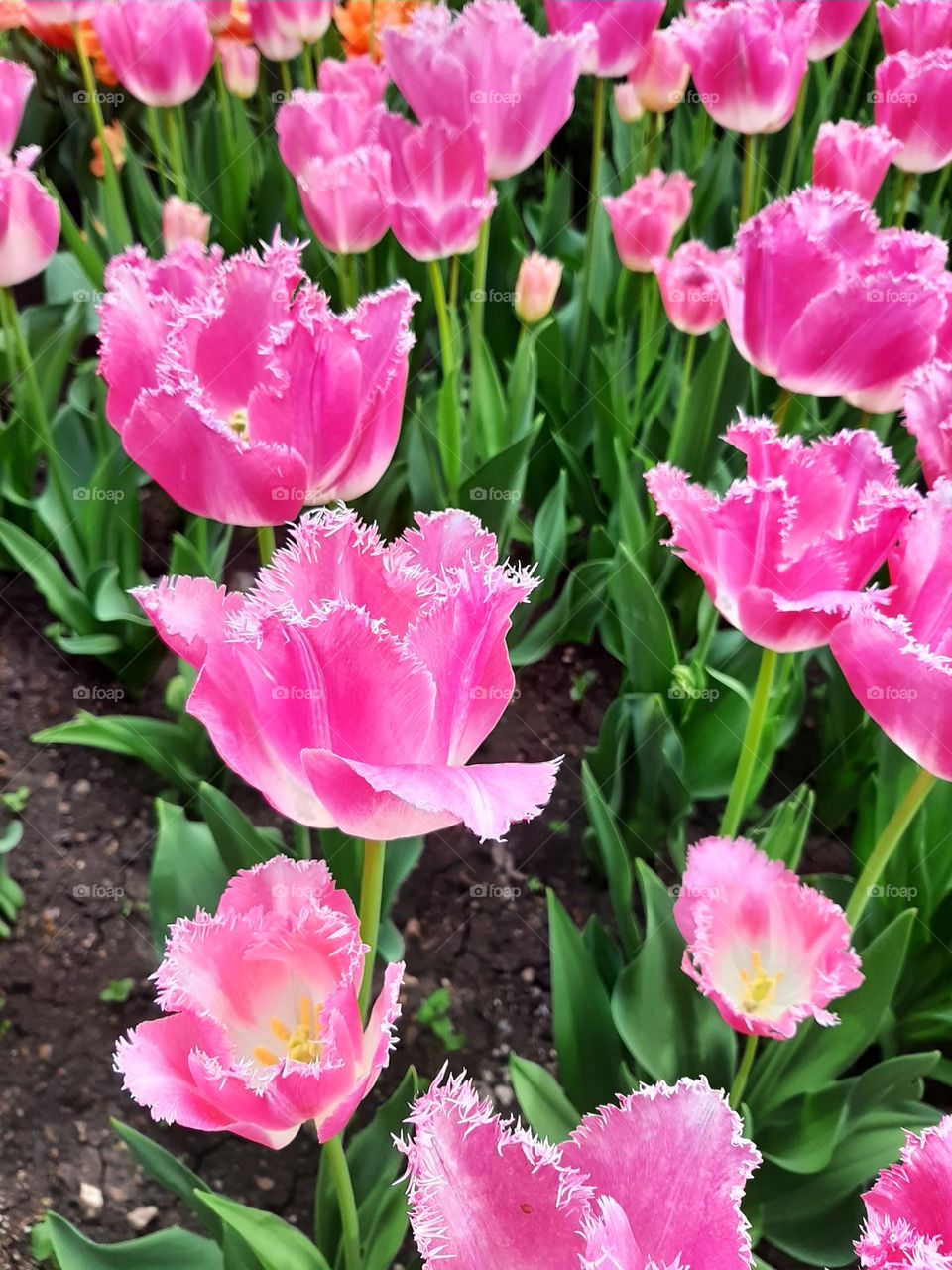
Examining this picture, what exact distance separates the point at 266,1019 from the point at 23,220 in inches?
33.3

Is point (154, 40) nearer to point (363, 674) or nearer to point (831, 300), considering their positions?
point (831, 300)

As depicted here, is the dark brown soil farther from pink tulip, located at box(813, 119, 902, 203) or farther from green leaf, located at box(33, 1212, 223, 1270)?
pink tulip, located at box(813, 119, 902, 203)

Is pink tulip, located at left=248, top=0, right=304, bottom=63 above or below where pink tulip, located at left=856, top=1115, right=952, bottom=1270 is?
above

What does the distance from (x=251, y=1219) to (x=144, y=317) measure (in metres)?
0.56

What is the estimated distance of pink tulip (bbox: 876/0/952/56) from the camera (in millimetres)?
1256

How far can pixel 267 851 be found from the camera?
2.72ft

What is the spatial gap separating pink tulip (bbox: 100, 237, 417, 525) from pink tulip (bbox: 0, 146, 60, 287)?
37cm

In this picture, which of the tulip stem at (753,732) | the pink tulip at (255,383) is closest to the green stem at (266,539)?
the pink tulip at (255,383)

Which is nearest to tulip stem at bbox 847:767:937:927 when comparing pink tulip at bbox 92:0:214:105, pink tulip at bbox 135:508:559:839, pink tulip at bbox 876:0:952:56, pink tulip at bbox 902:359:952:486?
pink tulip at bbox 902:359:952:486

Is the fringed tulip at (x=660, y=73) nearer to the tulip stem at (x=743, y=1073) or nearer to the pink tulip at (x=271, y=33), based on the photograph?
the pink tulip at (x=271, y=33)

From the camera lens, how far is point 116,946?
1053 mm

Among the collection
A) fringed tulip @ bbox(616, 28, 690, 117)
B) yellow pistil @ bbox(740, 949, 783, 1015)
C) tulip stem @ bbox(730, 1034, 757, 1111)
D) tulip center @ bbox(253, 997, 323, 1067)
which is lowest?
tulip stem @ bbox(730, 1034, 757, 1111)

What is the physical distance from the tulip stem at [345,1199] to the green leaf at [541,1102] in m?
0.16

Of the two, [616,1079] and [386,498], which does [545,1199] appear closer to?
[616,1079]
